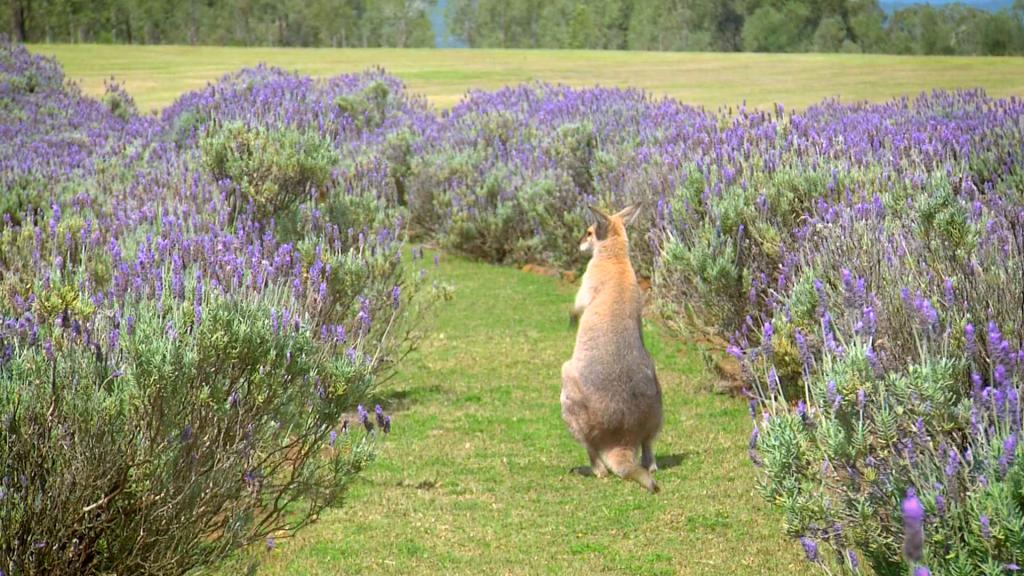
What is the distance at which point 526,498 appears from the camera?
25.4 ft

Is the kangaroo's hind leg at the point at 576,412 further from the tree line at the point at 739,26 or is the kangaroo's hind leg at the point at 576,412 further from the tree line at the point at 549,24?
the tree line at the point at 549,24

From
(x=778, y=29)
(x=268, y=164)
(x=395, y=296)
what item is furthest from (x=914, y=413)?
(x=778, y=29)

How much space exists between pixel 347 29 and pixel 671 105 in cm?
9605

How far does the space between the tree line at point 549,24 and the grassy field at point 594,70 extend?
19086 mm

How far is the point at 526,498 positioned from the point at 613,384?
0.94 metres

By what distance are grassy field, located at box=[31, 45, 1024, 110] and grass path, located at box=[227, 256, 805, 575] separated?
18881mm

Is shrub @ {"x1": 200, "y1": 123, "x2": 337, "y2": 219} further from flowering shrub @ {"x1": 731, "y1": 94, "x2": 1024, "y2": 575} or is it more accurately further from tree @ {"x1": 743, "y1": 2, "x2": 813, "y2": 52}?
tree @ {"x1": 743, "y1": 2, "x2": 813, "y2": 52}

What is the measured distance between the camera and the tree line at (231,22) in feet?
286

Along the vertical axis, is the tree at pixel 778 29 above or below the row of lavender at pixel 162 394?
above

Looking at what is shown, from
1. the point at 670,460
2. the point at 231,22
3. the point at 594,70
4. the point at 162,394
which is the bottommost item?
the point at 670,460

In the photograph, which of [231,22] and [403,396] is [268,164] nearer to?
[403,396]

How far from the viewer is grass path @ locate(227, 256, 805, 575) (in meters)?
6.61

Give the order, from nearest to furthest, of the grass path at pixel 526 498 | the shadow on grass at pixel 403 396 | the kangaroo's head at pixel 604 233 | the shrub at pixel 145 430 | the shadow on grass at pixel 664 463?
the shrub at pixel 145 430
the grass path at pixel 526 498
the shadow on grass at pixel 664 463
the kangaroo's head at pixel 604 233
the shadow on grass at pixel 403 396

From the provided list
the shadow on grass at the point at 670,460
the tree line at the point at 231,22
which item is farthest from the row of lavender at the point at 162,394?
the tree line at the point at 231,22
